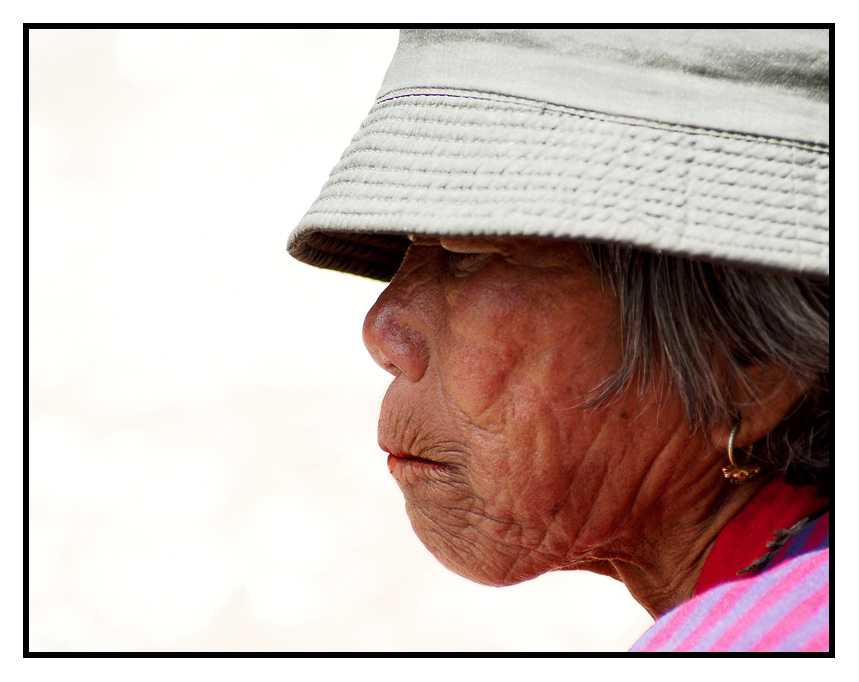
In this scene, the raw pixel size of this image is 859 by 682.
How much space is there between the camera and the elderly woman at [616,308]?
3.10 feet

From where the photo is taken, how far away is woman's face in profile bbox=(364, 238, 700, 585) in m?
1.16

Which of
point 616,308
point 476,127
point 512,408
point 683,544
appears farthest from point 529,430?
point 476,127

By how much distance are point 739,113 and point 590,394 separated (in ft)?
1.34

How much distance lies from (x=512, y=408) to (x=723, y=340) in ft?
0.97

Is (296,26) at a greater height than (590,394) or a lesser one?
greater

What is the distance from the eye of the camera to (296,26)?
1312 mm

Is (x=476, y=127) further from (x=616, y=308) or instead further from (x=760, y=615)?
(x=760, y=615)

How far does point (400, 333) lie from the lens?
129 centimetres

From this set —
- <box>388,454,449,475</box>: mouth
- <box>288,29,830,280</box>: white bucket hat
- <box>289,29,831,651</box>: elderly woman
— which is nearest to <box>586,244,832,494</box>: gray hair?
<box>289,29,831,651</box>: elderly woman

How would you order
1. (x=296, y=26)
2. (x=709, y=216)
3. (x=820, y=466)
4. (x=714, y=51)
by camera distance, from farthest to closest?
(x=296, y=26)
(x=820, y=466)
(x=714, y=51)
(x=709, y=216)

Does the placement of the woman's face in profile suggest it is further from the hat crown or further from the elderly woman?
the hat crown

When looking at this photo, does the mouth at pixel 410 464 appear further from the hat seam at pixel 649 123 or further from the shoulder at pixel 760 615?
the hat seam at pixel 649 123

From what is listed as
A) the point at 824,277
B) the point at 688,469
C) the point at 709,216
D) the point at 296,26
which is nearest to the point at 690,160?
the point at 709,216

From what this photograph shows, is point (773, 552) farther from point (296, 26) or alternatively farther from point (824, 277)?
point (296, 26)
